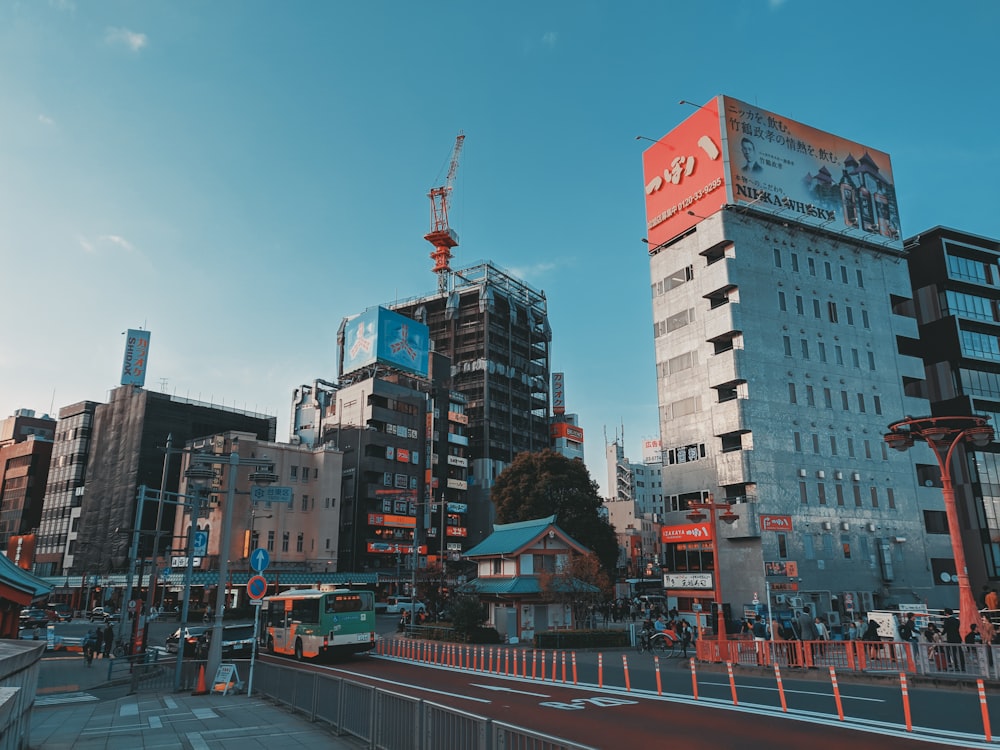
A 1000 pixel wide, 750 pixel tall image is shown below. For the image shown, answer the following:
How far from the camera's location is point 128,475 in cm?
8944

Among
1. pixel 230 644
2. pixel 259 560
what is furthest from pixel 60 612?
pixel 259 560

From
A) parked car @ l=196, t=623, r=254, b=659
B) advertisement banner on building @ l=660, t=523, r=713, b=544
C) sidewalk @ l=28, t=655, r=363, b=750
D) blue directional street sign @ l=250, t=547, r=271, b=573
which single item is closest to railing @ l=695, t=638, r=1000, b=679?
sidewalk @ l=28, t=655, r=363, b=750

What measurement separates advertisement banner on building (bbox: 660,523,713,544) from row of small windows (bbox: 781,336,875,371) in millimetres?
15989

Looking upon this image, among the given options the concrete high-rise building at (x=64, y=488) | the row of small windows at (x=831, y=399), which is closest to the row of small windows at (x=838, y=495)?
the row of small windows at (x=831, y=399)

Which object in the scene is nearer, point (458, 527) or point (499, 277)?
point (458, 527)

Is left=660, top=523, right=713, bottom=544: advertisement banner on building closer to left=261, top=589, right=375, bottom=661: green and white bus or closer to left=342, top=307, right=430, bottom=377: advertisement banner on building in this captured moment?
left=261, top=589, right=375, bottom=661: green and white bus

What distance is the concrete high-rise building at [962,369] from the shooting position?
58.4 m

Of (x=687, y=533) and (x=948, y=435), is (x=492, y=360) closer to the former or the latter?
(x=687, y=533)

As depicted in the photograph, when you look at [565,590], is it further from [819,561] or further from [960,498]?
[960,498]

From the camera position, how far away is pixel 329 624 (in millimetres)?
28969

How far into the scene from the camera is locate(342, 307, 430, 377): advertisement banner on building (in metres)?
95.5

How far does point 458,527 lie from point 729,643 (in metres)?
81.1

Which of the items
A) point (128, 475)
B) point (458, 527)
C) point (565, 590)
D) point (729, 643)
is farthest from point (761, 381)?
point (128, 475)

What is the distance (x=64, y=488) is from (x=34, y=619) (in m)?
47.9
